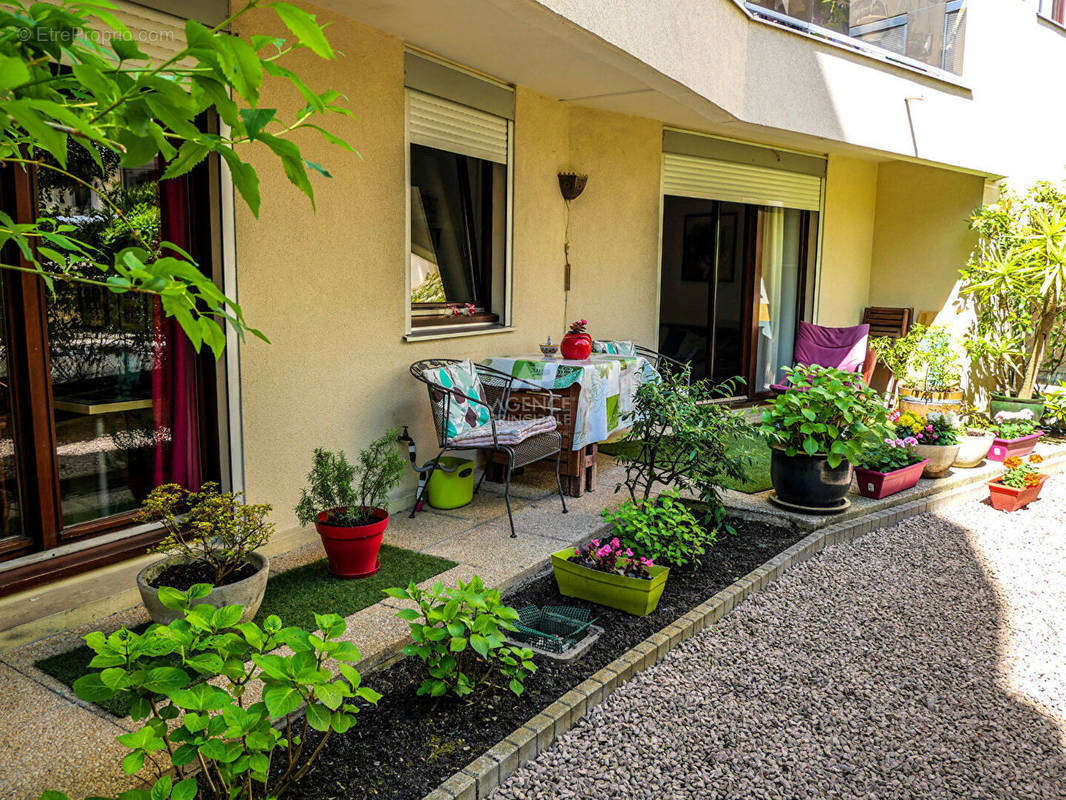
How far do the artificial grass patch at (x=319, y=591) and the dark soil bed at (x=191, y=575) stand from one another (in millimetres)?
292

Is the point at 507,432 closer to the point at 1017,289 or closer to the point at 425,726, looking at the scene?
the point at 425,726

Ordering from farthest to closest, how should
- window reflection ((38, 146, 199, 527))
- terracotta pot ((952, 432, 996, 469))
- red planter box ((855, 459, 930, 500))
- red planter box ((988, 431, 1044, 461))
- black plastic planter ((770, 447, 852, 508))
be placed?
red planter box ((988, 431, 1044, 461))
terracotta pot ((952, 432, 996, 469))
red planter box ((855, 459, 930, 500))
black plastic planter ((770, 447, 852, 508))
window reflection ((38, 146, 199, 527))

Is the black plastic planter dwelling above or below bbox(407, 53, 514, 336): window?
below

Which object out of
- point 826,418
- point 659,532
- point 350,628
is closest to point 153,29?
point 350,628

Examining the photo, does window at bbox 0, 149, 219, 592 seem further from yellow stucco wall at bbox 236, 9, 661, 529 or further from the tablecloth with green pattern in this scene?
the tablecloth with green pattern

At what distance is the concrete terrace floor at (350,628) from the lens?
2.44 meters

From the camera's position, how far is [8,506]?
3406mm

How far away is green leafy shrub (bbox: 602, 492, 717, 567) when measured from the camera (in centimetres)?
411

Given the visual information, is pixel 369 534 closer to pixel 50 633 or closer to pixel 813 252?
pixel 50 633

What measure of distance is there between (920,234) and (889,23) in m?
2.91

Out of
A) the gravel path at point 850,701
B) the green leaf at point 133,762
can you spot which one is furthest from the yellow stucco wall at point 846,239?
the green leaf at point 133,762

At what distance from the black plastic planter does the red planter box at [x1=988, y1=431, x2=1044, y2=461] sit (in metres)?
3.02

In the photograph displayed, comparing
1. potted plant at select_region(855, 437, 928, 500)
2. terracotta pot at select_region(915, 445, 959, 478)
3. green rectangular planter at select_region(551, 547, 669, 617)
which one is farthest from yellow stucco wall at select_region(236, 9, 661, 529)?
terracotta pot at select_region(915, 445, 959, 478)

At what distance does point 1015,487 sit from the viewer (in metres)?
6.08
